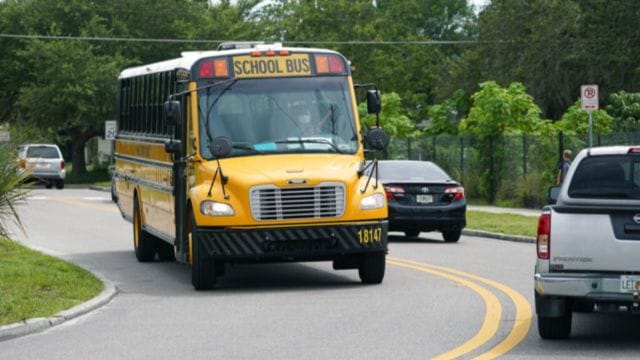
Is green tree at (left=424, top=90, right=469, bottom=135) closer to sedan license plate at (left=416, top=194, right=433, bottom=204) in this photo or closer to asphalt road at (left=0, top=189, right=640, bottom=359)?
sedan license plate at (left=416, top=194, right=433, bottom=204)

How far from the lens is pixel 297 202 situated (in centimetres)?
1738

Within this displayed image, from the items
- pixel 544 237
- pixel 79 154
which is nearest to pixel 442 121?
pixel 79 154

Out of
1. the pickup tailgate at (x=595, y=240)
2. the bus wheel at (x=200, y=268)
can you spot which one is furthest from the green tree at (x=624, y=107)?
the pickup tailgate at (x=595, y=240)

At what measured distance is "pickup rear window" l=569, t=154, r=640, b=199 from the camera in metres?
12.5

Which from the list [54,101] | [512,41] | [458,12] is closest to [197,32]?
[54,101]

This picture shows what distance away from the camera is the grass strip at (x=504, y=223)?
28859 millimetres

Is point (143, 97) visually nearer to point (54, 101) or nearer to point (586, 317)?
point (586, 317)

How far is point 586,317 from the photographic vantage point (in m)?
14.5

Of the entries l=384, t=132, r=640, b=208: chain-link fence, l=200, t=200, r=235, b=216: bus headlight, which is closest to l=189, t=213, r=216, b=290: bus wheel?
l=200, t=200, r=235, b=216: bus headlight

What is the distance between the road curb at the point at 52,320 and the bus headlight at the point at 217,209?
1.42 meters

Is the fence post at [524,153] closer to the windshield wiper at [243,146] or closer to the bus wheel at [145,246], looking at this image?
the bus wheel at [145,246]

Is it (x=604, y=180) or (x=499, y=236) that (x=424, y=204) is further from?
(x=604, y=180)

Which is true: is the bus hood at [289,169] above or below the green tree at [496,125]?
above

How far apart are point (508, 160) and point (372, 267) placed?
24.4 metres
